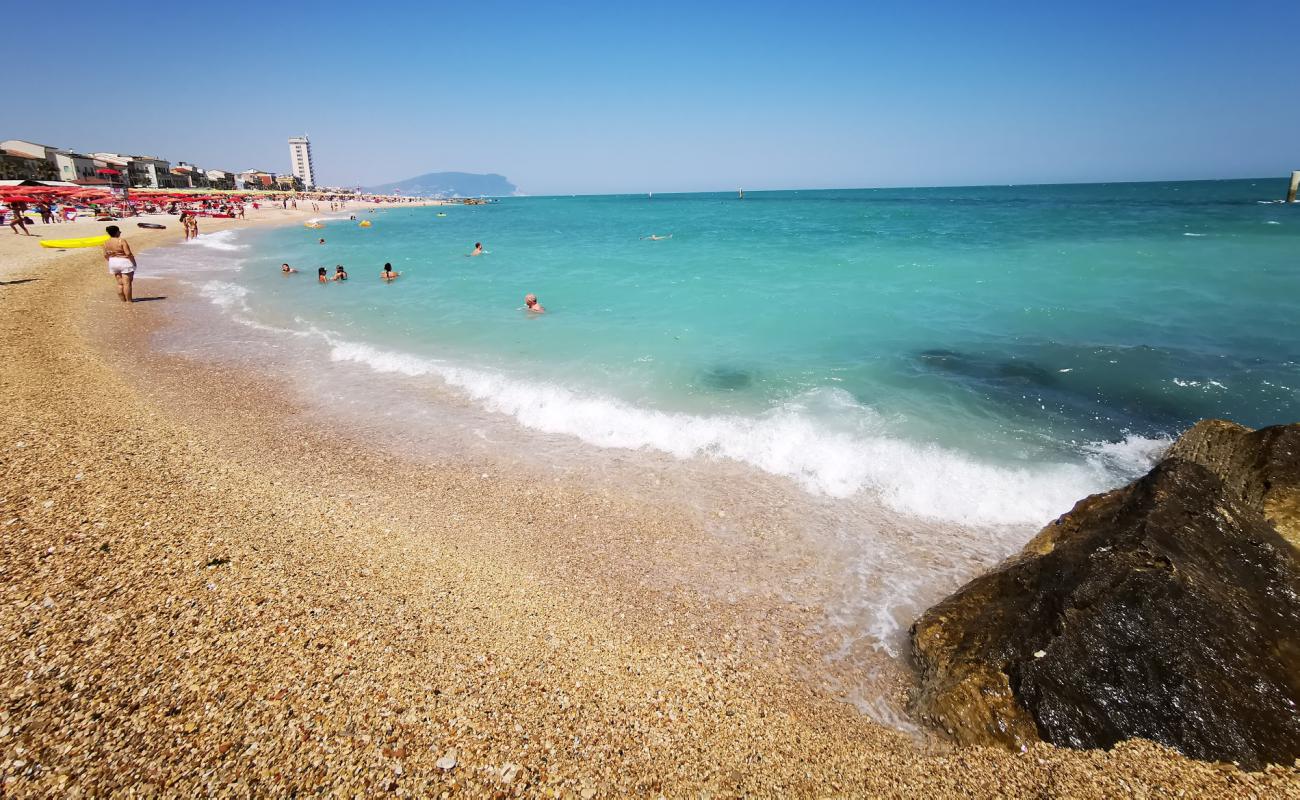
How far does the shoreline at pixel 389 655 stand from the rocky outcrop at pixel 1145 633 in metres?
0.19

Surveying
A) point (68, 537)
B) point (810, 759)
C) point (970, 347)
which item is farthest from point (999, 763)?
point (970, 347)

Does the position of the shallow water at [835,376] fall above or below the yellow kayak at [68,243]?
below

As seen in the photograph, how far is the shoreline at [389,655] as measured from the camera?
2846 mm

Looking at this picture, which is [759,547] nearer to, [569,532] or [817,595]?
[817,595]

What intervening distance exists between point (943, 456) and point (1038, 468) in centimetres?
115

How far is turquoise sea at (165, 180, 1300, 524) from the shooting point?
24.6ft

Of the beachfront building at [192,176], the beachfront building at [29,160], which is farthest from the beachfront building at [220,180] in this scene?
the beachfront building at [29,160]

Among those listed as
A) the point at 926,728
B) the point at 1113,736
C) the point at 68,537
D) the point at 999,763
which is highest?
the point at 68,537

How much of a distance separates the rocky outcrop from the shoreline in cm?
19

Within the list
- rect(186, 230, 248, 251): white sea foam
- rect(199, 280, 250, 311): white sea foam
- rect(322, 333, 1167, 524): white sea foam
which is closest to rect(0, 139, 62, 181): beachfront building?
rect(186, 230, 248, 251): white sea foam

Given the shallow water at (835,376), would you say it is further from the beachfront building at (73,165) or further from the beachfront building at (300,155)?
the beachfront building at (300,155)

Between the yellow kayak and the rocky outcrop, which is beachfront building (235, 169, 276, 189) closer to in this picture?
the yellow kayak

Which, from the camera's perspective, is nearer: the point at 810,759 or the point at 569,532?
the point at 810,759

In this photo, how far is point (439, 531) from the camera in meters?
5.44
